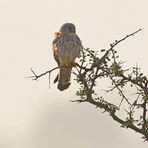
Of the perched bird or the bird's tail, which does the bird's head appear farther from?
the bird's tail

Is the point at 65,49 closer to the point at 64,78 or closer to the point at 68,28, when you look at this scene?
the point at 68,28

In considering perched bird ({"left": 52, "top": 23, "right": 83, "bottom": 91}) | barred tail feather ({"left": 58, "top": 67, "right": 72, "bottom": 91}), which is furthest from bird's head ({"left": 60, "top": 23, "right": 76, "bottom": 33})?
barred tail feather ({"left": 58, "top": 67, "right": 72, "bottom": 91})

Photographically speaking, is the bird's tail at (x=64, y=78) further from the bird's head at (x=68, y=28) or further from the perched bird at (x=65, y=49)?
the bird's head at (x=68, y=28)

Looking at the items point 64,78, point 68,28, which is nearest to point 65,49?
point 68,28

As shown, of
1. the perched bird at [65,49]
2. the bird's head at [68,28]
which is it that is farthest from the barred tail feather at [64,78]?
the bird's head at [68,28]

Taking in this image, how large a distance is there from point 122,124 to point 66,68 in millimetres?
2895

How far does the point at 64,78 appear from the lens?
10.2m

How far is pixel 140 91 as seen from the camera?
734 cm

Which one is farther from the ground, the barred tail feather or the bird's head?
the bird's head

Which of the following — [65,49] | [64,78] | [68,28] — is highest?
[68,28]

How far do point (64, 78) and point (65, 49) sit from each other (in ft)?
4.09

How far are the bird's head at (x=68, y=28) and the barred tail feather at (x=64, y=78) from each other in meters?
1.94

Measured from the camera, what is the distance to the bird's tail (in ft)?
33.2

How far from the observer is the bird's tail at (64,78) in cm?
1012
